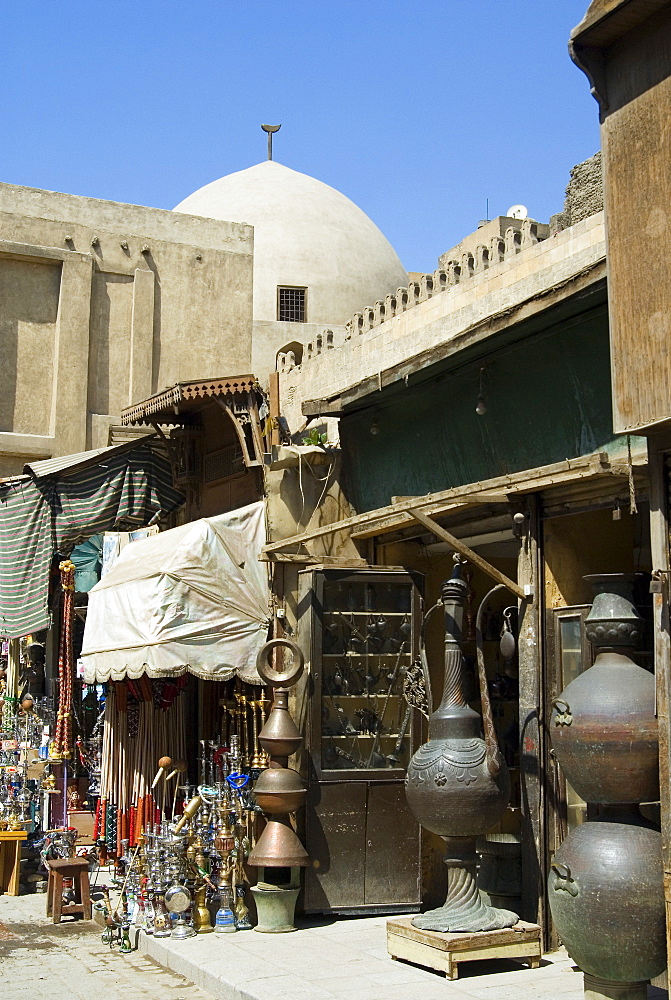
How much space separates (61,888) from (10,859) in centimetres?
139

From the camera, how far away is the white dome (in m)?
19.0

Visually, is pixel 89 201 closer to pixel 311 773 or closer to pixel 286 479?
pixel 286 479

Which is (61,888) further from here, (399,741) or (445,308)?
(445,308)

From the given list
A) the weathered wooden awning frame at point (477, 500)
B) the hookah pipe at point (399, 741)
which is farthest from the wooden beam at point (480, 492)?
the hookah pipe at point (399, 741)

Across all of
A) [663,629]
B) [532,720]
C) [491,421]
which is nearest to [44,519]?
[491,421]

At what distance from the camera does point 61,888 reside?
8.21 metres

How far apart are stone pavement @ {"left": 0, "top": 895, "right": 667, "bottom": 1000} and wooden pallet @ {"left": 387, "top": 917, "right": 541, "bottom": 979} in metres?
0.08

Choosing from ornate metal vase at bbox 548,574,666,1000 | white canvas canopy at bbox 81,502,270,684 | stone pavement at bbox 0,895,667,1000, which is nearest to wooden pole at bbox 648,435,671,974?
ornate metal vase at bbox 548,574,666,1000

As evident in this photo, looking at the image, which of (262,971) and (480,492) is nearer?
(262,971)

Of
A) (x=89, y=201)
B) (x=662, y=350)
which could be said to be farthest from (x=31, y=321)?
(x=662, y=350)

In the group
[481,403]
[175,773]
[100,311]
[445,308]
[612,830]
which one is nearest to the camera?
[612,830]

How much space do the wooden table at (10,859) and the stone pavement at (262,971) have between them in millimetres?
1413

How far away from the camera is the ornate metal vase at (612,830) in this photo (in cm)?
479

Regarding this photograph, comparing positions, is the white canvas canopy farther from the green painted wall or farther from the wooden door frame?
the wooden door frame
